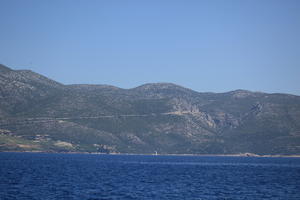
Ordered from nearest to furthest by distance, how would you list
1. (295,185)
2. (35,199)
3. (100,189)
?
(35,199) → (100,189) → (295,185)

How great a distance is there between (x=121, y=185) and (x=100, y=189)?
42.4 feet

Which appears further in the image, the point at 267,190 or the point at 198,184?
the point at 198,184

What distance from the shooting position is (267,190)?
120 metres

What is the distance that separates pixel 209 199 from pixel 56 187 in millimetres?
37063

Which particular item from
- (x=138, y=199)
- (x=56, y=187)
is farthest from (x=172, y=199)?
(x=56, y=187)

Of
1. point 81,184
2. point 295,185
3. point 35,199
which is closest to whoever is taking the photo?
point 35,199

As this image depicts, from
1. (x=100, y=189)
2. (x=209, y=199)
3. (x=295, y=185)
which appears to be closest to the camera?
(x=209, y=199)

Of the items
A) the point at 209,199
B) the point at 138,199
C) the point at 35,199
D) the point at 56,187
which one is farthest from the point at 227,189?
the point at 35,199

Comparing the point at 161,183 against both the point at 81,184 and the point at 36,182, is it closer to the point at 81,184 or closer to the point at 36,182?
the point at 81,184

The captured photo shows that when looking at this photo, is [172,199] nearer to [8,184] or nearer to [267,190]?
[267,190]

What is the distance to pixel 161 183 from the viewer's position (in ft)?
447

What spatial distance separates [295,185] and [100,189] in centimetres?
5476

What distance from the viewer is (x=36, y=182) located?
417ft

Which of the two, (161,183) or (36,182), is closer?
(36,182)
